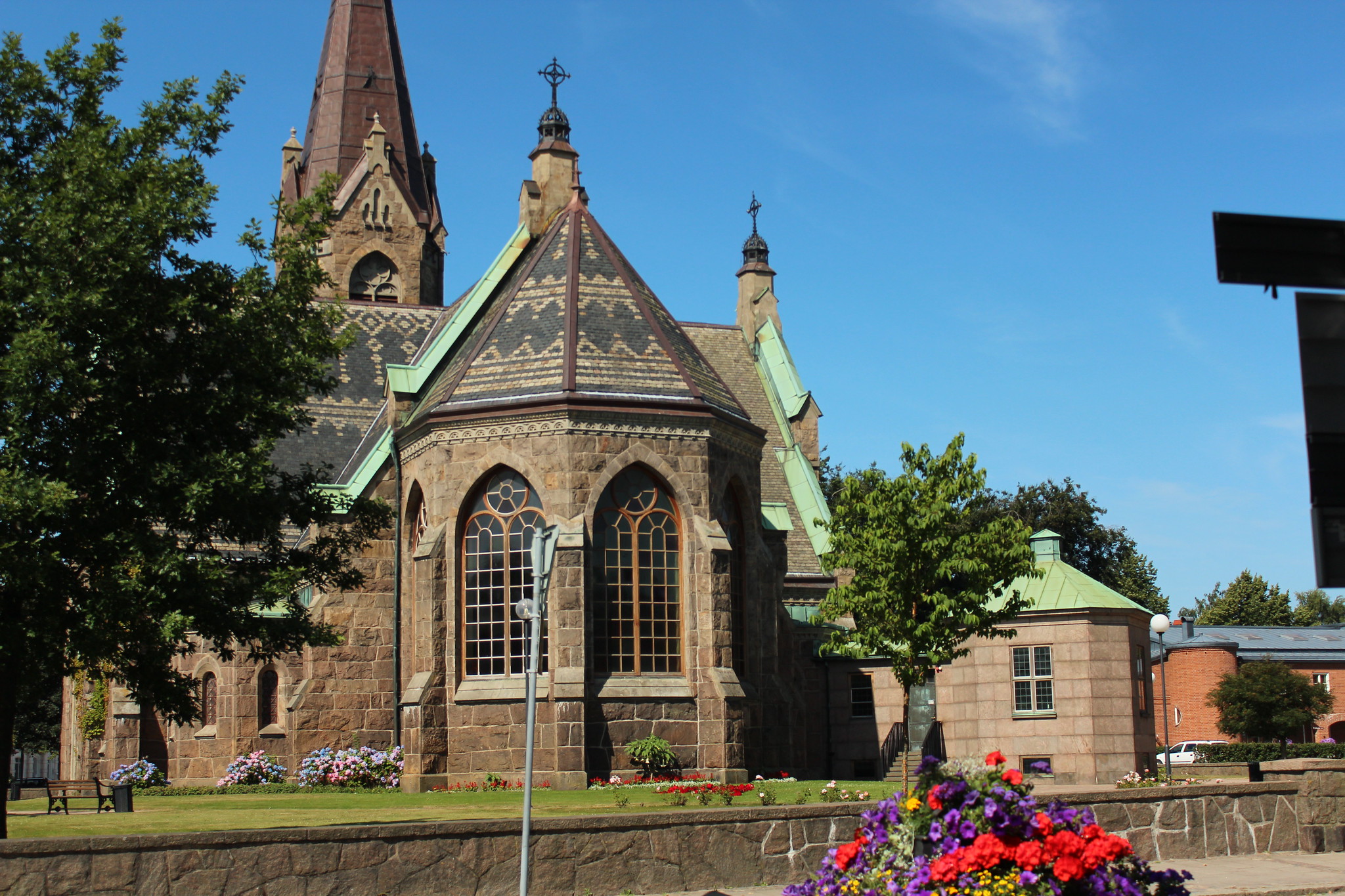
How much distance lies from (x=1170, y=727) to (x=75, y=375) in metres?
64.1

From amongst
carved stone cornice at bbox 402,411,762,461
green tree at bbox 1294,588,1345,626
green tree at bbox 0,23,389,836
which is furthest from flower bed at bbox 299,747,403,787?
green tree at bbox 1294,588,1345,626

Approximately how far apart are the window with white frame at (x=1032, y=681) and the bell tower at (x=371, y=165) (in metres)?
25.3

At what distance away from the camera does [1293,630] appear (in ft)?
249

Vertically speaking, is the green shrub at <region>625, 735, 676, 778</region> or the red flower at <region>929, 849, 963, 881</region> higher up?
the red flower at <region>929, 849, 963, 881</region>

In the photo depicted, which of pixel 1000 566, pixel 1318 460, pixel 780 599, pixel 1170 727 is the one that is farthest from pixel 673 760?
pixel 1170 727

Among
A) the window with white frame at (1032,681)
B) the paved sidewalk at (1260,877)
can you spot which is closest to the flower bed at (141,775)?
the window with white frame at (1032,681)

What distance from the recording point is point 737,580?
2889 centimetres

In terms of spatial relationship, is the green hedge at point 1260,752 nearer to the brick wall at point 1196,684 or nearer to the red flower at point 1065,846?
the brick wall at point 1196,684

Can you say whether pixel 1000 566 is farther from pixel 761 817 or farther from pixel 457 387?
pixel 761 817

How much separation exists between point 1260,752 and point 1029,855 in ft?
152

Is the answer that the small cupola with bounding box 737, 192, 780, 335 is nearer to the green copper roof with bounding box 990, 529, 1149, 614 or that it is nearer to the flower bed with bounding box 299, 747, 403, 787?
the green copper roof with bounding box 990, 529, 1149, 614

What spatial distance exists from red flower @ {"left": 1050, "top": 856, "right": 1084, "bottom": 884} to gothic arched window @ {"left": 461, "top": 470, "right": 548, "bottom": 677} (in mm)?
18669

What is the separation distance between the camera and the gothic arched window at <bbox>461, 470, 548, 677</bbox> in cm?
2680

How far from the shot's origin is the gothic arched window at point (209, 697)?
33188mm
